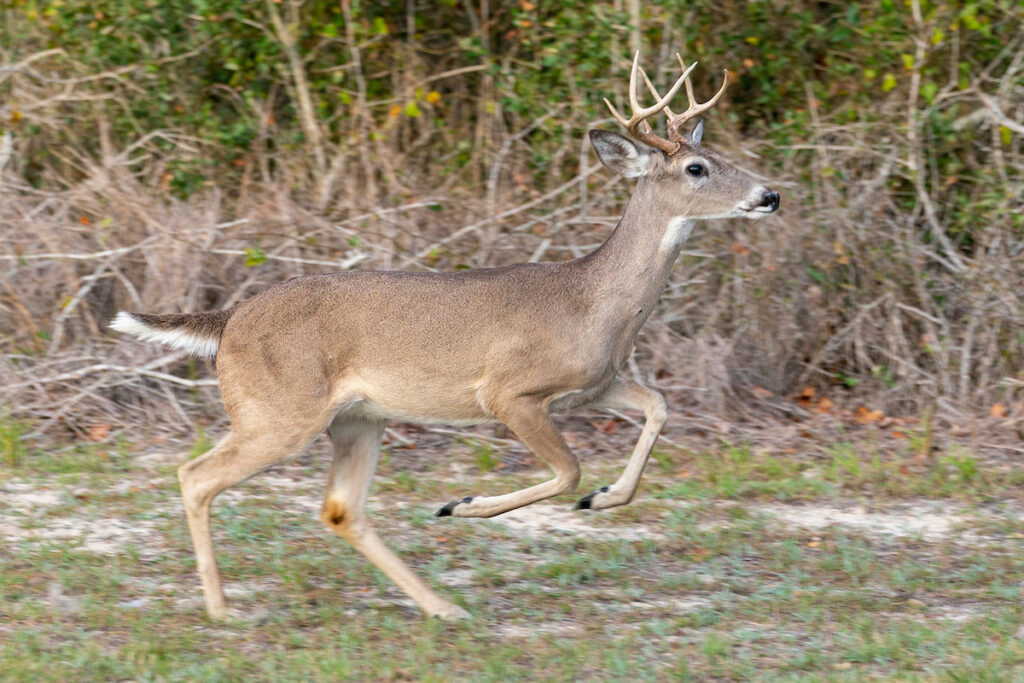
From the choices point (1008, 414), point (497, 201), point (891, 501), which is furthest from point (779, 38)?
point (891, 501)

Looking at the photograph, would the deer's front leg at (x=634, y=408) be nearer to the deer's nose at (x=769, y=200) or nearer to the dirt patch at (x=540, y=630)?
the dirt patch at (x=540, y=630)

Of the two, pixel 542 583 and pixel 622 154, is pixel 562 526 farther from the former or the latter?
pixel 622 154

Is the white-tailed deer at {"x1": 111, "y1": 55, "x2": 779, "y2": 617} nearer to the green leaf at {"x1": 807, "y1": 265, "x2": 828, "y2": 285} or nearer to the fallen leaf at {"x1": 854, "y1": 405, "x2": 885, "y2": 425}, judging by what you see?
the fallen leaf at {"x1": 854, "y1": 405, "x2": 885, "y2": 425}

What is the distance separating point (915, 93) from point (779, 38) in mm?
1686

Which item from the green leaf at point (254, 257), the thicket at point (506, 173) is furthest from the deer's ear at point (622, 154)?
the green leaf at point (254, 257)

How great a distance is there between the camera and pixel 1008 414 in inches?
318

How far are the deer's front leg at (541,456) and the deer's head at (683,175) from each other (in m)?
1.13

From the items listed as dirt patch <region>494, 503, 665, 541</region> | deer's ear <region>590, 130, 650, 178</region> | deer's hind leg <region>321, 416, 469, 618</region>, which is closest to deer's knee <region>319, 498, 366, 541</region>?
deer's hind leg <region>321, 416, 469, 618</region>

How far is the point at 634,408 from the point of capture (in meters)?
6.02

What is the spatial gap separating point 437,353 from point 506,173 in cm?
465

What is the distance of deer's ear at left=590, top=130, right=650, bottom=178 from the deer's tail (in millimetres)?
1768

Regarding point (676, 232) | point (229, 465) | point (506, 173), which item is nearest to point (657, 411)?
point (676, 232)

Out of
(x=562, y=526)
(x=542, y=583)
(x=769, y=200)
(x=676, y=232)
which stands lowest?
(x=562, y=526)

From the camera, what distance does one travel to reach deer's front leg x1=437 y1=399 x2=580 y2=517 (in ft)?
18.3
